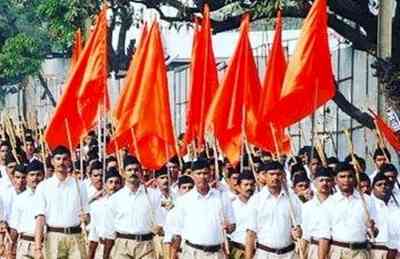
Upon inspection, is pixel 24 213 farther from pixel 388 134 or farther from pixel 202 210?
pixel 388 134

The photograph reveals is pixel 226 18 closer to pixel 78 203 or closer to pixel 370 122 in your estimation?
pixel 370 122

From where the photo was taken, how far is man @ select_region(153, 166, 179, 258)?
1561cm

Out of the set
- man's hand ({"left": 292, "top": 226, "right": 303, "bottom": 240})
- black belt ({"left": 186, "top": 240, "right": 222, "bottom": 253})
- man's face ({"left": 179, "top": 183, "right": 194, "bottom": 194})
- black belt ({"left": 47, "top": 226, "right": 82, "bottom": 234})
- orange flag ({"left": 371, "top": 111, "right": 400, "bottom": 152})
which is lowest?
black belt ({"left": 186, "top": 240, "right": 222, "bottom": 253})

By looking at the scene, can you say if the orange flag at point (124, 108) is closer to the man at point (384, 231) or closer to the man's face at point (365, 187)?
the man's face at point (365, 187)

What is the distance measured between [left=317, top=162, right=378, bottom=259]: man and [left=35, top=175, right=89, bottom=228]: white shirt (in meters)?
2.97

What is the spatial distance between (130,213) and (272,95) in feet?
6.56

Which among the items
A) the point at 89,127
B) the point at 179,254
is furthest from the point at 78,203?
the point at 89,127

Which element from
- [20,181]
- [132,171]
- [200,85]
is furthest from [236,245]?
[200,85]

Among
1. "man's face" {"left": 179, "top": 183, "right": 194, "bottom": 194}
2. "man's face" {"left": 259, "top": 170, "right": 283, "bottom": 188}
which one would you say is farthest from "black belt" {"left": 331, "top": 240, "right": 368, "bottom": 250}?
"man's face" {"left": 179, "top": 183, "right": 194, "bottom": 194}

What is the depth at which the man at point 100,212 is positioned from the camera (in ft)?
51.0

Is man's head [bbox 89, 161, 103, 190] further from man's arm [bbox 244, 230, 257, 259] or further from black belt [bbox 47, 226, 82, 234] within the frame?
man's arm [bbox 244, 230, 257, 259]

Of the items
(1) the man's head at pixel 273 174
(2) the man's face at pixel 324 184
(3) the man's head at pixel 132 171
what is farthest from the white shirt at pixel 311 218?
(3) the man's head at pixel 132 171

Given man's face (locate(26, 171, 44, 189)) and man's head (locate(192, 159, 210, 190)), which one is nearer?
man's head (locate(192, 159, 210, 190))

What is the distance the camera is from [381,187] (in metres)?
14.4
